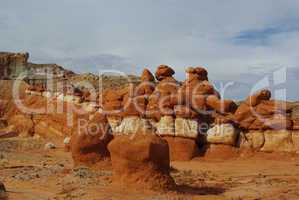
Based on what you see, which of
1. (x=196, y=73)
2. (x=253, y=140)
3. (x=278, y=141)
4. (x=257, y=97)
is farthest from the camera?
(x=196, y=73)

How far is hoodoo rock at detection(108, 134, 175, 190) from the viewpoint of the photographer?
12195 millimetres

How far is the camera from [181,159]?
66.8ft

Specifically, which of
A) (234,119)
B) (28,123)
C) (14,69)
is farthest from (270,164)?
(14,69)

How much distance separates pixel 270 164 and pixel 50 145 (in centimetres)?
1279

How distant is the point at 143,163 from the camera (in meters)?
12.2

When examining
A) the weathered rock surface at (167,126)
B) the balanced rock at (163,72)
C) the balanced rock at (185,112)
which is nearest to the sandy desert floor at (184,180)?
the weathered rock surface at (167,126)

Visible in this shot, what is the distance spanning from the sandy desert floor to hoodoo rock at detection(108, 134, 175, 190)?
0.30m

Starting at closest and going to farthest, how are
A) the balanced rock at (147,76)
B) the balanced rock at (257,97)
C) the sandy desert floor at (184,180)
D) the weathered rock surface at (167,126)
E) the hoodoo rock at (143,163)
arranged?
the sandy desert floor at (184,180) → the hoodoo rock at (143,163) → the weathered rock surface at (167,126) → the balanced rock at (257,97) → the balanced rock at (147,76)

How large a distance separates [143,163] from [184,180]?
10.1 ft

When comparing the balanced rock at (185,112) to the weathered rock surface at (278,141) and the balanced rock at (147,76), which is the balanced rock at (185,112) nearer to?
the weathered rock surface at (278,141)

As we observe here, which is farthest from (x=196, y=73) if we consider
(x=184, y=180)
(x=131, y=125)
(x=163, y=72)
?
(x=184, y=180)

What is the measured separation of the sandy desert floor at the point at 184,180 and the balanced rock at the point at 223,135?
3.06 feet

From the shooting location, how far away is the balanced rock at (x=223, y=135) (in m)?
20.8

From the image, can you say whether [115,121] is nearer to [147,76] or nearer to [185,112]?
[147,76]
